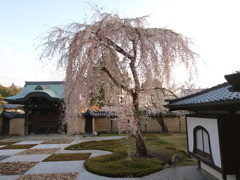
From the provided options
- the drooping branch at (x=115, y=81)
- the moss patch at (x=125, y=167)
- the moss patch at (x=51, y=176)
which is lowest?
the moss patch at (x=51, y=176)

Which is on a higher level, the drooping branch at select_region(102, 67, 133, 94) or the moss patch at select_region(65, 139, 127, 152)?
the drooping branch at select_region(102, 67, 133, 94)

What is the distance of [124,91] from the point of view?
261 inches

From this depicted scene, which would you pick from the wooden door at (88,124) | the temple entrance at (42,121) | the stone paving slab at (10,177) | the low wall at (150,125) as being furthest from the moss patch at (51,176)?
the low wall at (150,125)

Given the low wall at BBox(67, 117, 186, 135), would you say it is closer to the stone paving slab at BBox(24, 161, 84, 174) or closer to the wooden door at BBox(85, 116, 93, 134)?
the wooden door at BBox(85, 116, 93, 134)

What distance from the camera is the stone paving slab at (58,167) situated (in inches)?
250

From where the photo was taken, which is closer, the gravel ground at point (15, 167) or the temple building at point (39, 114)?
the gravel ground at point (15, 167)

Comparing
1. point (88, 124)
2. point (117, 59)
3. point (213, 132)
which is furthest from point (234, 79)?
point (88, 124)

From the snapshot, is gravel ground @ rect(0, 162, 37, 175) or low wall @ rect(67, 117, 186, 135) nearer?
gravel ground @ rect(0, 162, 37, 175)

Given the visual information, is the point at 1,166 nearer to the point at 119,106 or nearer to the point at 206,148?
the point at 119,106

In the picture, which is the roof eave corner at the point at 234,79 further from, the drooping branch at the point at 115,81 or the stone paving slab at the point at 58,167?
the stone paving slab at the point at 58,167

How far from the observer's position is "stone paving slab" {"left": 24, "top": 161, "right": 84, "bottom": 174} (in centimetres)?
634

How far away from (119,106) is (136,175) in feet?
7.74

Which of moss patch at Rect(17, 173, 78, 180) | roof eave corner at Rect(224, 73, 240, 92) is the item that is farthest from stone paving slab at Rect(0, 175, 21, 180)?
roof eave corner at Rect(224, 73, 240, 92)

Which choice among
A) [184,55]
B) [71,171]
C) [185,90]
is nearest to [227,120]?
[184,55]
